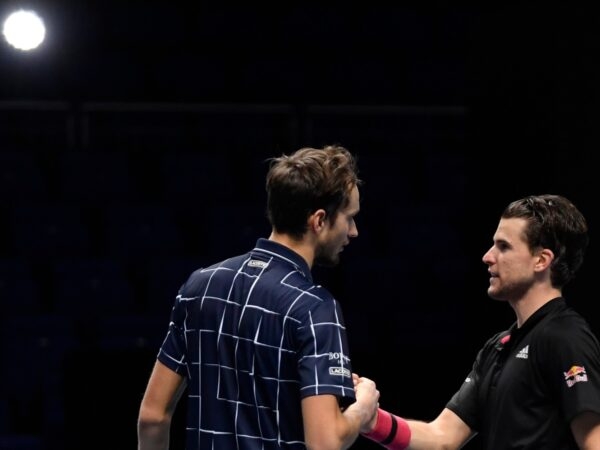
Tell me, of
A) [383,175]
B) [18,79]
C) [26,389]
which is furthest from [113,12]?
[26,389]

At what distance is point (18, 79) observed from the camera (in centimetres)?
884

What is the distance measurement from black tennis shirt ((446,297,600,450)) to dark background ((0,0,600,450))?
5.62 ft

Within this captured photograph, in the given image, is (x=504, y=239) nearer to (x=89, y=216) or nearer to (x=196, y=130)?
(x=89, y=216)

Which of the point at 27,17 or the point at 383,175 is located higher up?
the point at 27,17

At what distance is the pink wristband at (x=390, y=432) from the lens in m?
3.79

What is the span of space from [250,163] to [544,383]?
17.2ft

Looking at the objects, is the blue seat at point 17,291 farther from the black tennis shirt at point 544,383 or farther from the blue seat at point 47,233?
the black tennis shirt at point 544,383

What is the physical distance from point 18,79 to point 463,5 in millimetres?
3614

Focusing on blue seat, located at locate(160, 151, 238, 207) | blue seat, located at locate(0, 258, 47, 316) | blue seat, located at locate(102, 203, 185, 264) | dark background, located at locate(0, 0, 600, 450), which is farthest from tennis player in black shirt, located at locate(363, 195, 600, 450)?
blue seat, located at locate(160, 151, 238, 207)

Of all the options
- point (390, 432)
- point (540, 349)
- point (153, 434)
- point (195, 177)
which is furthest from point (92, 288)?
point (540, 349)

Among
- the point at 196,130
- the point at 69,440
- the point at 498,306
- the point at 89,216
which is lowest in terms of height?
the point at 69,440

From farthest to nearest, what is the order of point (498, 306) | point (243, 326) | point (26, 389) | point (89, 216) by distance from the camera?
1. point (89, 216)
2. point (26, 389)
3. point (498, 306)
4. point (243, 326)

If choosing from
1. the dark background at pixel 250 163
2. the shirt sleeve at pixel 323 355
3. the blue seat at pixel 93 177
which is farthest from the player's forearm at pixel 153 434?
the blue seat at pixel 93 177

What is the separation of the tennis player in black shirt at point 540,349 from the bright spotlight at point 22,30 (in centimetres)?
435
